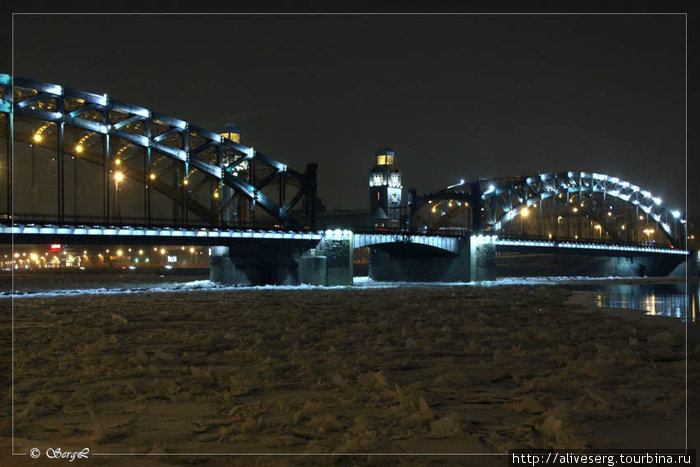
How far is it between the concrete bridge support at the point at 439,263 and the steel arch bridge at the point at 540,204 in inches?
306

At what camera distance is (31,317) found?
31.5 m

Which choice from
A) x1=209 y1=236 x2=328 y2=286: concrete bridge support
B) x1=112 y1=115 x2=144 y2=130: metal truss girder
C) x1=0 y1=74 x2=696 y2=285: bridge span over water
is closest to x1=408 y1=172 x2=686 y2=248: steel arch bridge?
x1=0 y1=74 x2=696 y2=285: bridge span over water

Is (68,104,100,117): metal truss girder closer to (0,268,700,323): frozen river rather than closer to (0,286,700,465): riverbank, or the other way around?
(0,268,700,323): frozen river

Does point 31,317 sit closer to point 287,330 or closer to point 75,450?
point 287,330

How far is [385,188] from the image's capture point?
129500 millimetres

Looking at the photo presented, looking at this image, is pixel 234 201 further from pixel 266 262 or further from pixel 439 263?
pixel 439 263

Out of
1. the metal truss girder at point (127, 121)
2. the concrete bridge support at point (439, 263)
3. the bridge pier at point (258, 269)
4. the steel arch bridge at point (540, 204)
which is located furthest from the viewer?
the steel arch bridge at point (540, 204)

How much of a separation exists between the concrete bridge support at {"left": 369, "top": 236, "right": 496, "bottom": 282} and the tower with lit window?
104 ft

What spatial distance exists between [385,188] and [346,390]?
381 feet

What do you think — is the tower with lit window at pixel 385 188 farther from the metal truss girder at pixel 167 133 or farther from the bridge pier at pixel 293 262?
the metal truss girder at pixel 167 133

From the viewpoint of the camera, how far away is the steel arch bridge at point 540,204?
11288cm

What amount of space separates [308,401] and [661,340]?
1295 cm

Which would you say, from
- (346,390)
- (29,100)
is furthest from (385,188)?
(346,390)
